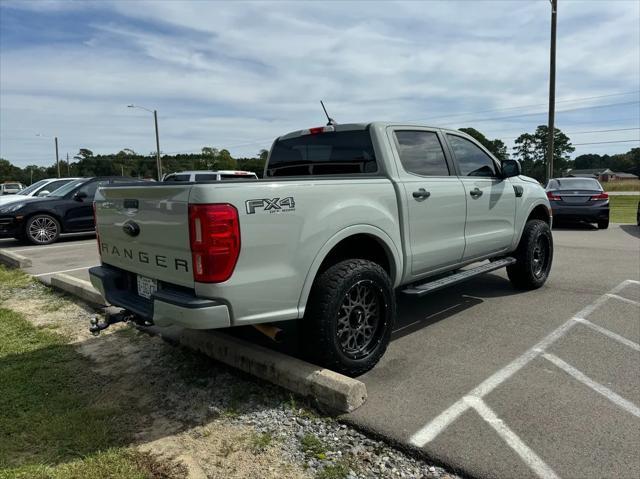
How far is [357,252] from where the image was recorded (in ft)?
12.9

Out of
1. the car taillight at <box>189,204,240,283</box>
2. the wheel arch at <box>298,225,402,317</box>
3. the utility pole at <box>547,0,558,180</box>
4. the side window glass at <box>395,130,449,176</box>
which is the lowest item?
the wheel arch at <box>298,225,402,317</box>

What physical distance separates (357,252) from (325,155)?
1.13 meters

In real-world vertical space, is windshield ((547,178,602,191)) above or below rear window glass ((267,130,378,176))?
below

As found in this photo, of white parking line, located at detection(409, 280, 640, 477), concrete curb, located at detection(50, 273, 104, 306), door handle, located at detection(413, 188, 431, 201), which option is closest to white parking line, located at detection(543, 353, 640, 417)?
white parking line, located at detection(409, 280, 640, 477)

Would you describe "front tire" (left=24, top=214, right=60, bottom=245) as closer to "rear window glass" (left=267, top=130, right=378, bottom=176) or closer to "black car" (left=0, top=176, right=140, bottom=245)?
"black car" (left=0, top=176, right=140, bottom=245)

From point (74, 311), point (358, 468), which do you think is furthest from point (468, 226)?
point (74, 311)

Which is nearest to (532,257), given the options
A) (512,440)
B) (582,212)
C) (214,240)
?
(512,440)

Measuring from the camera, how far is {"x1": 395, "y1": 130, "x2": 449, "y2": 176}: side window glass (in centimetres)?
437

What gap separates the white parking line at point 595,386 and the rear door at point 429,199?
124cm

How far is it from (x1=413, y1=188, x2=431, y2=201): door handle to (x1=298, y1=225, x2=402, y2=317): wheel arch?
51 cm

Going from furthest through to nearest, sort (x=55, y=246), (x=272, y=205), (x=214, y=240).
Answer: (x=55, y=246)
(x=272, y=205)
(x=214, y=240)

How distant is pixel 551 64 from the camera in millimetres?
19531

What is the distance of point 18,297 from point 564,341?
254 inches

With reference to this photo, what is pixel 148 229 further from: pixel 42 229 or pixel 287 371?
pixel 42 229
